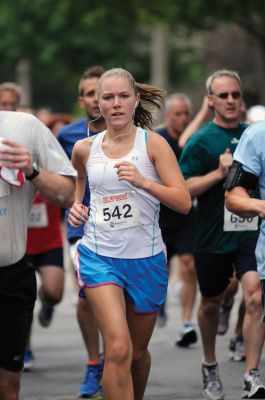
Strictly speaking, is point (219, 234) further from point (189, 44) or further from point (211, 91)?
point (189, 44)

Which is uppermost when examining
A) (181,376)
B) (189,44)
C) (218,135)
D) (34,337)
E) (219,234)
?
(218,135)

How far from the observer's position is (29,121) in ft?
20.8

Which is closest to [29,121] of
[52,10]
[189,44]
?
[52,10]

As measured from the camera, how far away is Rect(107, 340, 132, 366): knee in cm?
614

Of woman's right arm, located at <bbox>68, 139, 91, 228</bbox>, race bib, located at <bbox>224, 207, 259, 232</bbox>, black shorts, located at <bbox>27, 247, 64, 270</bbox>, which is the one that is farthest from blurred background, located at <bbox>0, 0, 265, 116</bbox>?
woman's right arm, located at <bbox>68, 139, 91, 228</bbox>

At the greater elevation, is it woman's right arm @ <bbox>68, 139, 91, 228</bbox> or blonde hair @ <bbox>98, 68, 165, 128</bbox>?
blonde hair @ <bbox>98, 68, 165, 128</bbox>

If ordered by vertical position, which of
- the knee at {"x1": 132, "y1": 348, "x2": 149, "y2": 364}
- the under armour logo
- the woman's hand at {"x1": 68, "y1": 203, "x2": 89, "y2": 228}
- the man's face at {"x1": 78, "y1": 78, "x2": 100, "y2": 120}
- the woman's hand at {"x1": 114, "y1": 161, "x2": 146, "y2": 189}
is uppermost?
the woman's hand at {"x1": 114, "y1": 161, "x2": 146, "y2": 189}

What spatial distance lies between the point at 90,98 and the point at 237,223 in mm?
1547

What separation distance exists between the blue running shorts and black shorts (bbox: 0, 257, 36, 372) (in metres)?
0.34

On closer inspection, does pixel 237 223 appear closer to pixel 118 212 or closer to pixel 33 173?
pixel 118 212

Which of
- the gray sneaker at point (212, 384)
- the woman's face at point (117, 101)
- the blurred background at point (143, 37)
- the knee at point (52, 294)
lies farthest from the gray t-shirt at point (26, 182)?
the blurred background at point (143, 37)

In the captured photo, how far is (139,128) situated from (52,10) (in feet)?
73.1

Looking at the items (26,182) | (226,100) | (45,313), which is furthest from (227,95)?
(45,313)

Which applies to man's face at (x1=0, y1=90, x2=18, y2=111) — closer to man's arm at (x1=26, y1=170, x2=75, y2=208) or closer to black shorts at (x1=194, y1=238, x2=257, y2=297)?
black shorts at (x1=194, y1=238, x2=257, y2=297)
